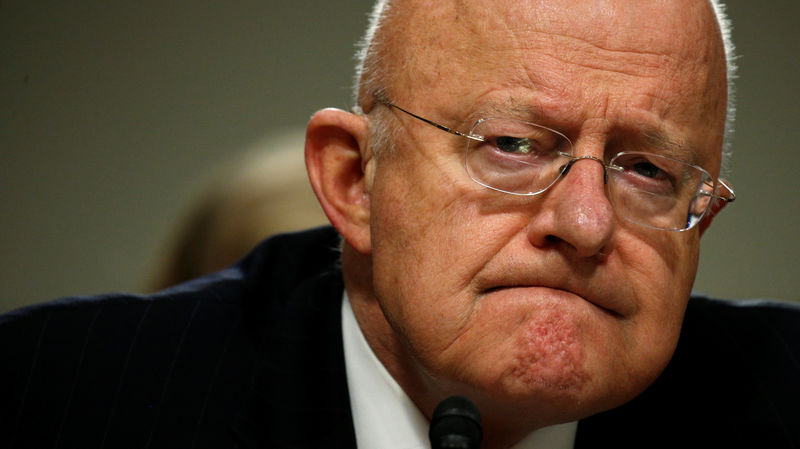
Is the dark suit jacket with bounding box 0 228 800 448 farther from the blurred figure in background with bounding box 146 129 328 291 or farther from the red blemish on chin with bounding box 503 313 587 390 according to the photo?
the blurred figure in background with bounding box 146 129 328 291

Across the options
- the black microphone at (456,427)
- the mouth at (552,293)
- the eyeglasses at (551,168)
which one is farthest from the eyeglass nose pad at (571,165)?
the black microphone at (456,427)

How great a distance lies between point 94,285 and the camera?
4312 millimetres

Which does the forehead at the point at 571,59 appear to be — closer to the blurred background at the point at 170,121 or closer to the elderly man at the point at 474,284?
the elderly man at the point at 474,284

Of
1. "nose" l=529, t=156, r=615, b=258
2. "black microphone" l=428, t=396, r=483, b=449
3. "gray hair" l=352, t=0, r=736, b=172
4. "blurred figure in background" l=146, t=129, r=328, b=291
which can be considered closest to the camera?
"black microphone" l=428, t=396, r=483, b=449

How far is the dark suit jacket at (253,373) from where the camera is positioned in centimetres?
195

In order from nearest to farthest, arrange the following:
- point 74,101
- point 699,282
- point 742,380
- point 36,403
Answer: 1. point 36,403
2. point 742,380
3. point 74,101
4. point 699,282

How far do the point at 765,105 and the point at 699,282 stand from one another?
3.16 feet

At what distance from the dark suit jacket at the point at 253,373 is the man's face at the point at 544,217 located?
1.42 feet

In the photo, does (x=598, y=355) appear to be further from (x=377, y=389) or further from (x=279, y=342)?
(x=279, y=342)

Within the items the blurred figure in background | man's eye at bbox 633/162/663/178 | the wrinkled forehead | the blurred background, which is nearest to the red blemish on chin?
man's eye at bbox 633/162/663/178

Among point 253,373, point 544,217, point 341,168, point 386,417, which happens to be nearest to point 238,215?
point 253,373

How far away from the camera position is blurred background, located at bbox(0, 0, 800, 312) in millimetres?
4152

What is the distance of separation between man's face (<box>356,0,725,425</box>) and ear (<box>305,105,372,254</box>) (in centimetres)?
13

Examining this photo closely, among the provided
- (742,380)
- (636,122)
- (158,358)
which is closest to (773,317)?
(742,380)
